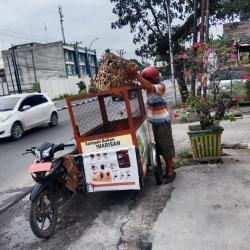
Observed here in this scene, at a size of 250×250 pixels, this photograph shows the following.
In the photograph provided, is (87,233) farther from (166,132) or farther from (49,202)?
(166,132)

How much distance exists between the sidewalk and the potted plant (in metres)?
0.31

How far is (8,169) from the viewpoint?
7746mm

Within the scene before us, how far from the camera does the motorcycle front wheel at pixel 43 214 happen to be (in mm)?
3888

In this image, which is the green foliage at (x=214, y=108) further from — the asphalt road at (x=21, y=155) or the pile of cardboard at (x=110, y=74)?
the pile of cardboard at (x=110, y=74)

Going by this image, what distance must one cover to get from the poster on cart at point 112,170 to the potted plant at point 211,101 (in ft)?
5.60

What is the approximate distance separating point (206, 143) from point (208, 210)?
1.82 metres

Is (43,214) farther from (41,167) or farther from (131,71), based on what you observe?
(131,71)

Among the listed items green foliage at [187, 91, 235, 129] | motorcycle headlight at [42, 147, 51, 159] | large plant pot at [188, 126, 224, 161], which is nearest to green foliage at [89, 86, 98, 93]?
motorcycle headlight at [42, 147, 51, 159]

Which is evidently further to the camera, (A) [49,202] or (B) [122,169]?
(B) [122,169]

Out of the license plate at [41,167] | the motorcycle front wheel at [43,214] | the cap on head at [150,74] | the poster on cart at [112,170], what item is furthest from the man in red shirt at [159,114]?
the motorcycle front wheel at [43,214]

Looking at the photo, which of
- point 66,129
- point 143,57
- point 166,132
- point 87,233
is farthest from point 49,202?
point 143,57

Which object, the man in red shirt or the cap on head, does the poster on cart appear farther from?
the cap on head

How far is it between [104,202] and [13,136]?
7.50 metres

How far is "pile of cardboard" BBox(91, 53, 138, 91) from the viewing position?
434 cm
